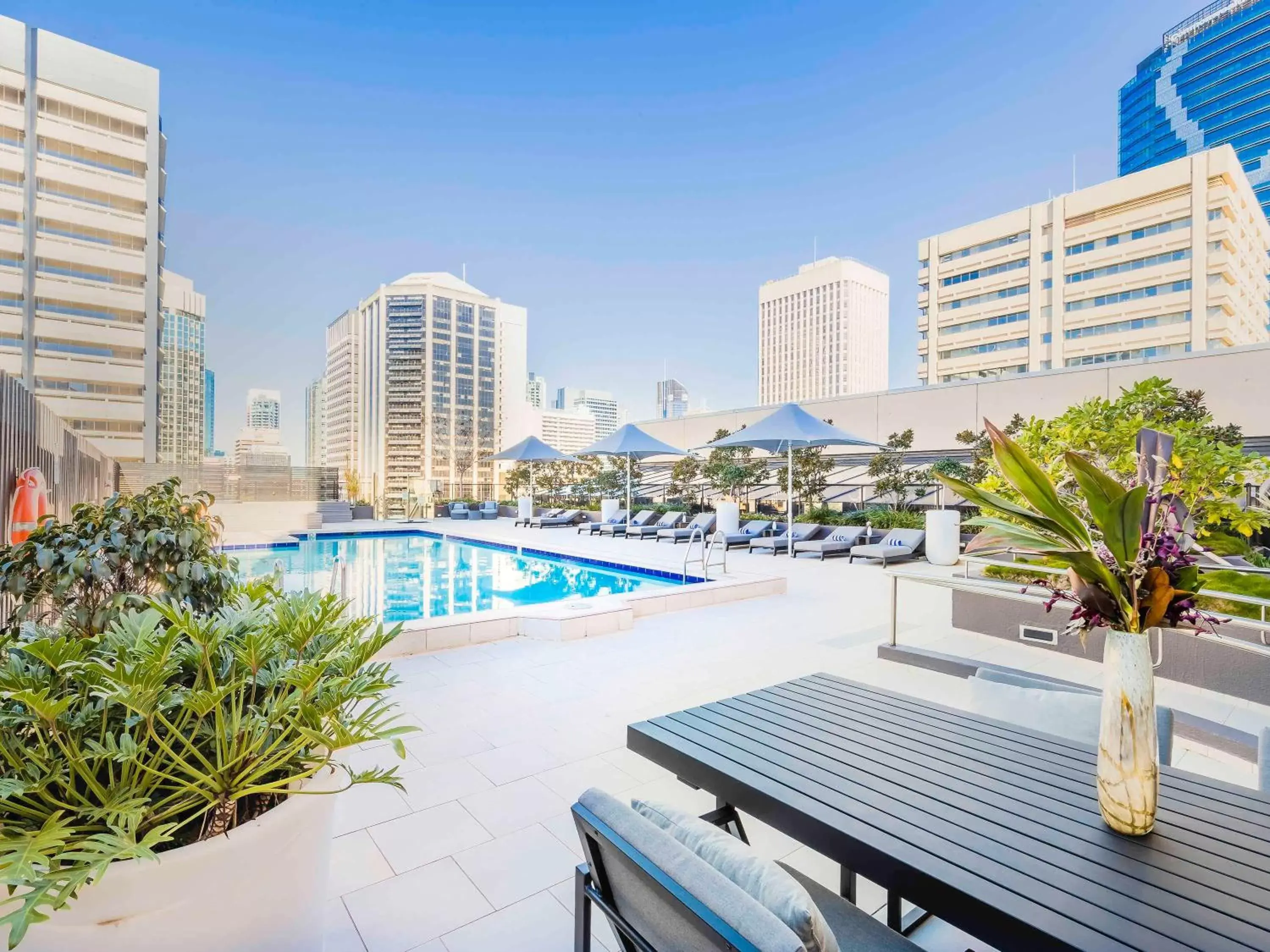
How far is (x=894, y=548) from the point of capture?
10445 millimetres

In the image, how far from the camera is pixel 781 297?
8125 centimetres

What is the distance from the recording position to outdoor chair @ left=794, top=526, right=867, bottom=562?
1134 cm

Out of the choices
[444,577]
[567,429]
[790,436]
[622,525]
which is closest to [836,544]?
[790,436]

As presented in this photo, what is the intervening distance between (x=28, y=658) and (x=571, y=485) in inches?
801

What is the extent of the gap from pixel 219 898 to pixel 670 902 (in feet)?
3.38

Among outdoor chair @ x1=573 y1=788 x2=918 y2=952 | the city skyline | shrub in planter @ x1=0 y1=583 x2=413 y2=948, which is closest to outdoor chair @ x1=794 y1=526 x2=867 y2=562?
outdoor chair @ x1=573 y1=788 x2=918 y2=952

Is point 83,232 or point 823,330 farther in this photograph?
point 823,330

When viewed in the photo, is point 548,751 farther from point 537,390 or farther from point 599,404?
point 599,404

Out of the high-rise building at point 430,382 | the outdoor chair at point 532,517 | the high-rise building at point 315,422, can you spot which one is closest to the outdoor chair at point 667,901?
the outdoor chair at point 532,517

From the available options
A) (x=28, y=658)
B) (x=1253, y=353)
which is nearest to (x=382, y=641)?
(x=28, y=658)

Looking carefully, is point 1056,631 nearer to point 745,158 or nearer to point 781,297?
point 745,158

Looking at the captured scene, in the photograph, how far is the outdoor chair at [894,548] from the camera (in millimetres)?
10305

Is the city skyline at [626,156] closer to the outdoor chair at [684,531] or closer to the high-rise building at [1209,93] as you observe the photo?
the outdoor chair at [684,531]

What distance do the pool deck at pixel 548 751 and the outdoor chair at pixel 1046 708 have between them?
71 cm
